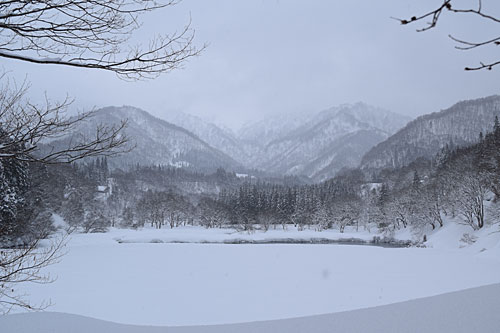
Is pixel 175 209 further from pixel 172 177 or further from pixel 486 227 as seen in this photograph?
pixel 172 177

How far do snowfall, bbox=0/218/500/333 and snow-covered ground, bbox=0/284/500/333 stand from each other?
19 millimetres

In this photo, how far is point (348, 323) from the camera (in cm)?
609

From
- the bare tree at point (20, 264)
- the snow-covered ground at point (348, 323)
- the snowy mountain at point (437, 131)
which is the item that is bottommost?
the snow-covered ground at point (348, 323)

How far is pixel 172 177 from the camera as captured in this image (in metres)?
133

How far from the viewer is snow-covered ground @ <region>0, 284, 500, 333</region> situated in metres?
5.71

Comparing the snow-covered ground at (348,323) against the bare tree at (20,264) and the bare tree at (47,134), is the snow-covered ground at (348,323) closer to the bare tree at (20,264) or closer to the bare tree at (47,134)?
the bare tree at (20,264)

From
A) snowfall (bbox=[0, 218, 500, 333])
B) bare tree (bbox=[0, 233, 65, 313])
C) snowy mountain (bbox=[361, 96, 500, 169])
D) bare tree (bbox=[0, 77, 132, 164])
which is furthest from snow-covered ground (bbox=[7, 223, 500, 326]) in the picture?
snowy mountain (bbox=[361, 96, 500, 169])

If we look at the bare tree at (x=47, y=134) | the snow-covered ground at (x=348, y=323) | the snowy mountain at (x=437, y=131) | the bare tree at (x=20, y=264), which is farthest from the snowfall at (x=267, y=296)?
the snowy mountain at (x=437, y=131)

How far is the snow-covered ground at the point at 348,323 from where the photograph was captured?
5707 mm

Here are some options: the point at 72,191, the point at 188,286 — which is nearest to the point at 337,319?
the point at 188,286

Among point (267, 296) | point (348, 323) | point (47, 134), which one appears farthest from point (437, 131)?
point (47, 134)

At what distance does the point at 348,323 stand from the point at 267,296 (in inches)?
107

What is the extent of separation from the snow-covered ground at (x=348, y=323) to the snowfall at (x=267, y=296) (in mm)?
19

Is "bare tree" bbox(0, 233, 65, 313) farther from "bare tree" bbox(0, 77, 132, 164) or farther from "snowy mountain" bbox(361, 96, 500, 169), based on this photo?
"snowy mountain" bbox(361, 96, 500, 169)
